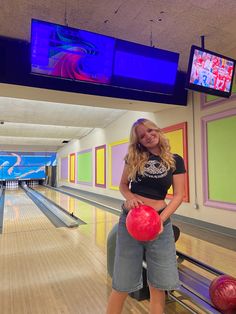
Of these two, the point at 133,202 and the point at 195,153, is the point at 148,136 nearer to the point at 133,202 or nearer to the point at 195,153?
the point at 133,202

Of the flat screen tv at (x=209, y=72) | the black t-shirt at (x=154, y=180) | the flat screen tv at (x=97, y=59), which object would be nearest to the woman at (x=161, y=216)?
the black t-shirt at (x=154, y=180)

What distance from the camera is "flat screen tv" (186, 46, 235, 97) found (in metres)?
2.65

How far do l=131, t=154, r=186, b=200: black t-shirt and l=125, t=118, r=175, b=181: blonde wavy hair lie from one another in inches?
0.8

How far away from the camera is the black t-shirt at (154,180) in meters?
1.14

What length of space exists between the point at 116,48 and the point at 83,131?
6480mm

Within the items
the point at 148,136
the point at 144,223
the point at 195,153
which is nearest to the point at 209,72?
the point at 195,153

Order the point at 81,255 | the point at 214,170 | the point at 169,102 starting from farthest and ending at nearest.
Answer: the point at 169,102 → the point at 214,170 → the point at 81,255

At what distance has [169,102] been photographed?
3984 mm

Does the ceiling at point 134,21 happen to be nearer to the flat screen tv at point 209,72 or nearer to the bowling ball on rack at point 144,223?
the flat screen tv at point 209,72

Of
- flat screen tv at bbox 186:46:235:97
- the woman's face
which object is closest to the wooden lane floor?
the woman's face

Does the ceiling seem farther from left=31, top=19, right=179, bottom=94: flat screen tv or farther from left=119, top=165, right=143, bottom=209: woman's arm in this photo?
left=119, top=165, right=143, bottom=209: woman's arm

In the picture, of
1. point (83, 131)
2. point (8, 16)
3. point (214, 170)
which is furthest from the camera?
point (83, 131)

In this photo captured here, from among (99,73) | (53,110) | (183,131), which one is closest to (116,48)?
(99,73)

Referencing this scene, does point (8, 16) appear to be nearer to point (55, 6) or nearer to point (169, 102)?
point (55, 6)
